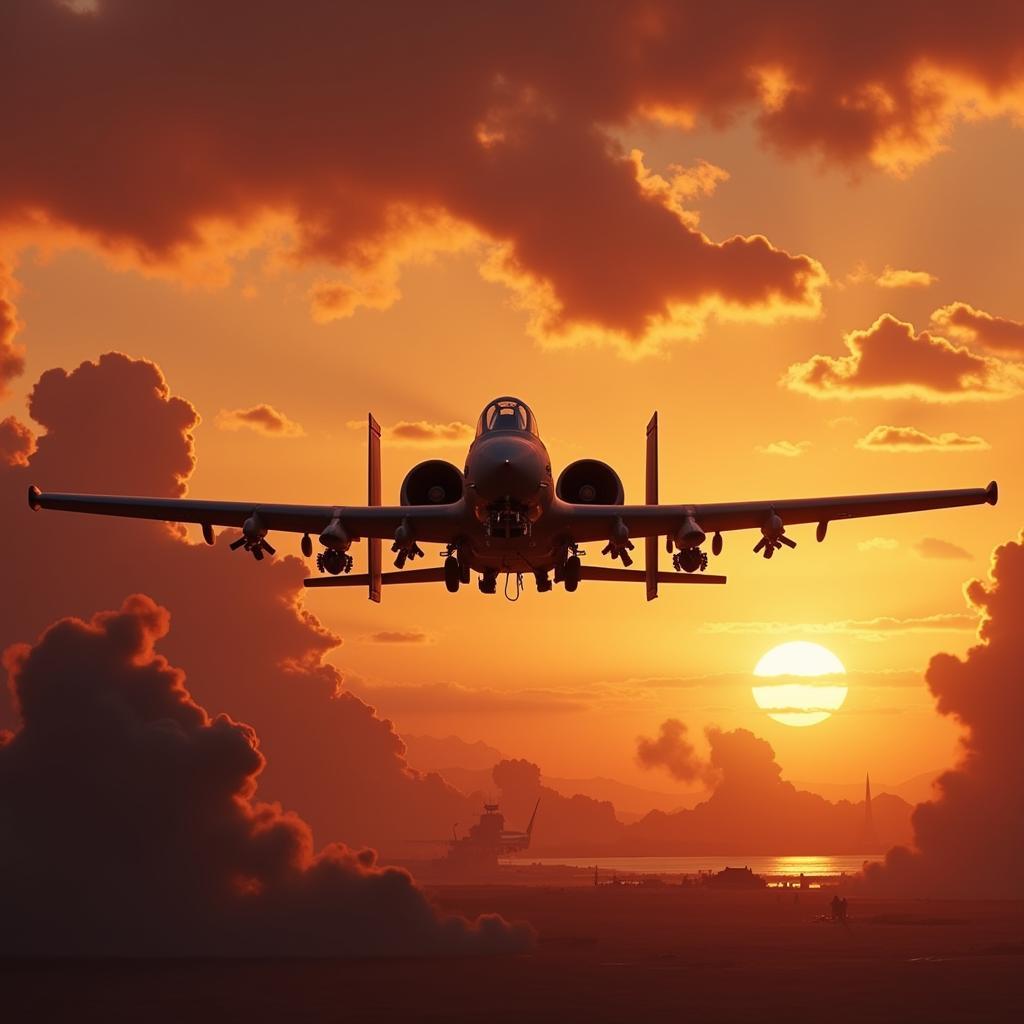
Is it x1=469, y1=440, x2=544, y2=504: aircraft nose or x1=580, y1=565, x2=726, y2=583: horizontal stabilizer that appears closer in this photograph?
x1=469, y1=440, x2=544, y2=504: aircraft nose

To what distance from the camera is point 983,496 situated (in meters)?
58.5

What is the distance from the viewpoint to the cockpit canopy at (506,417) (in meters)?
53.8

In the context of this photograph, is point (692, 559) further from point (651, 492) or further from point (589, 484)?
point (651, 492)

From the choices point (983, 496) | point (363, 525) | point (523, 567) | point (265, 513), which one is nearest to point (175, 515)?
point (265, 513)

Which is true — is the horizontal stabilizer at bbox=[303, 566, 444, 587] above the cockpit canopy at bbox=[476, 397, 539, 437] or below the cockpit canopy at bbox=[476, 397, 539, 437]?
below

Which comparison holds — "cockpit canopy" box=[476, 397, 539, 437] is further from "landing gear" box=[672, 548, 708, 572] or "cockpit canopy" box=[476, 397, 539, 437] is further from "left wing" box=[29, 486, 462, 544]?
"landing gear" box=[672, 548, 708, 572]

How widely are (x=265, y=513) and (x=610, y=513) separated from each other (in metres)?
15.2

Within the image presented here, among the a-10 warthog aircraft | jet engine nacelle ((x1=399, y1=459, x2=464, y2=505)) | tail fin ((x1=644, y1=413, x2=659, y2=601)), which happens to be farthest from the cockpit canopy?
tail fin ((x1=644, y1=413, x2=659, y2=601))

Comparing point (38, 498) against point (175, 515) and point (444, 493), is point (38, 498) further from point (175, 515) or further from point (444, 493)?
point (444, 493)

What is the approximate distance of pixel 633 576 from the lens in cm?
6769

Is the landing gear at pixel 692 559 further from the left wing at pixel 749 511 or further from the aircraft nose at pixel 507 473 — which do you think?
the aircraft nose at pixel 507 473

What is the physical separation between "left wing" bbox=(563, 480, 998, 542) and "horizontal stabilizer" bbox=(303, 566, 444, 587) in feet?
28.3

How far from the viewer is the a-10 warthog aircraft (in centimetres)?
5412

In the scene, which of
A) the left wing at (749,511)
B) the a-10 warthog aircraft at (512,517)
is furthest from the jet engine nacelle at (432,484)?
the left wing at (749,511)
